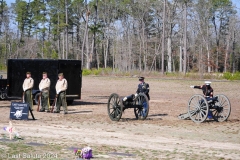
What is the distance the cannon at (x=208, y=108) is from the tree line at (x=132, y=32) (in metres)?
57.8

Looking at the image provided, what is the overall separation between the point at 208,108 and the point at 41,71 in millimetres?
10507

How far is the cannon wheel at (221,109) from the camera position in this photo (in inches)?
682

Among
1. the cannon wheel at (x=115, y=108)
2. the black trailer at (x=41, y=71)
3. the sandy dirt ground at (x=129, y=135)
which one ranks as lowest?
the sandy dirt ground at (x=129, y=135)

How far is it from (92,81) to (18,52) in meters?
35.5

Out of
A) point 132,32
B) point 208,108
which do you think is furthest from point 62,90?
point 132,32

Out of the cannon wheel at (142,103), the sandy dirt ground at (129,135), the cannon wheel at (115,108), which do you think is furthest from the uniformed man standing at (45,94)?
the cannon wheel at (142,103)

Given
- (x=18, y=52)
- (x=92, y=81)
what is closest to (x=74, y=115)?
(x=92, y=81)

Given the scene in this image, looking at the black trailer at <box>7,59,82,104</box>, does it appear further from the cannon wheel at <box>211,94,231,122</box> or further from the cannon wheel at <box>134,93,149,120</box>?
the cannon wheel at <box>211,94,231,122</box>

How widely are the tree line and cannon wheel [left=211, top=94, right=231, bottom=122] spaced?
57776mm

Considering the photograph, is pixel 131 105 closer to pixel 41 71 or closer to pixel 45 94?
pixel 45 94

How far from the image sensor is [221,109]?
Result: 1738 centimetres

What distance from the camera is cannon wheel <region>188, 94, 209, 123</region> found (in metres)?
16.9

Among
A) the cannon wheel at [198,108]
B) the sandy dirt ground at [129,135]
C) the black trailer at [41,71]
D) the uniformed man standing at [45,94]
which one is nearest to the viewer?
the sandy dirt ground at [129,135]

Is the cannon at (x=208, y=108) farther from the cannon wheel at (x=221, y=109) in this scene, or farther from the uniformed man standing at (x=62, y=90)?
the uniformed man standing at (x=62, y=90)
